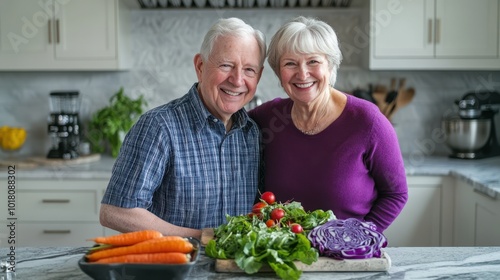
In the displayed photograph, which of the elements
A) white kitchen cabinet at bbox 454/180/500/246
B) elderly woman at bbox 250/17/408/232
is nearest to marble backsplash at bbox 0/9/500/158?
white kitchen cabinet at bbox 454/180/500/246

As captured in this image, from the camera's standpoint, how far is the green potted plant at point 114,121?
3.71 metres

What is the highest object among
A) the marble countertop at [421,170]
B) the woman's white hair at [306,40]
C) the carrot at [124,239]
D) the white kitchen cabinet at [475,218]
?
the woman's white hair at [306,40]

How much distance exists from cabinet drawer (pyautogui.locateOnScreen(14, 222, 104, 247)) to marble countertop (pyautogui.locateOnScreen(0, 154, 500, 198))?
0.29 meters

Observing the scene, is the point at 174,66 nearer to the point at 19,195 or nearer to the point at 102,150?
→ the point at 102,150

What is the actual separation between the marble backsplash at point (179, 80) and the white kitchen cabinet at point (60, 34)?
350 mm

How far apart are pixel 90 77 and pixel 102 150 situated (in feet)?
1.66

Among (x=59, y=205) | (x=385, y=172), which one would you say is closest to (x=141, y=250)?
(x=385, y=172)

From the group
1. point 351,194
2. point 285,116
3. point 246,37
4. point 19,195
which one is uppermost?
point 246,37

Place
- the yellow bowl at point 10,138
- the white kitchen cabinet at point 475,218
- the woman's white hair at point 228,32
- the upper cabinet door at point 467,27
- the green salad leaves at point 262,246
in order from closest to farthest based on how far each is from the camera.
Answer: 1. the green salad leaves at point 262,246
2. the woman's white hair at point 228,32
3. the white kitchen cabinet at point 475,218
4. the upper cabinet door at point 467,27
5. the yellow bowl at point 10,138

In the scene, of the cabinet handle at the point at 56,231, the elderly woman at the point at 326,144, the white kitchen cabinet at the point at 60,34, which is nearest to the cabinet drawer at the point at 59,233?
the cabinet handle at the point at 56,231

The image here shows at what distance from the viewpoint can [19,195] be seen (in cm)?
335

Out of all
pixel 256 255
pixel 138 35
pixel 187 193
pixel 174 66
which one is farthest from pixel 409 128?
pixel 256 255

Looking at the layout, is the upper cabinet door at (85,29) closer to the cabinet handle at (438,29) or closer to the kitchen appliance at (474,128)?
the cabinet handle at (438,29)

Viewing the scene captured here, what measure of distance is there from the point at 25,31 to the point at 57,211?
111cm
